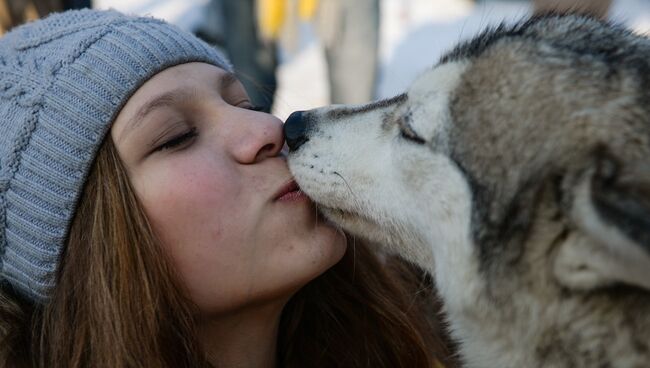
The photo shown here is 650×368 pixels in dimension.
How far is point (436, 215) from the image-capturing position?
1479 millimetres

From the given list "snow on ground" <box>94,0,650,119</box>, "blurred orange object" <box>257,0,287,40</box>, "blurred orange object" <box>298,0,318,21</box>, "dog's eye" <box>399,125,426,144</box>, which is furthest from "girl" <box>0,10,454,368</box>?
"snow on ground" <box>94,0,650,119</box>

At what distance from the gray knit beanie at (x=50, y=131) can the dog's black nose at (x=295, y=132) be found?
0.37 meters

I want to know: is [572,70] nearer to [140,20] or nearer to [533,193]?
[533,193]

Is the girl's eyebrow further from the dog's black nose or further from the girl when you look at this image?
the dog's black nose

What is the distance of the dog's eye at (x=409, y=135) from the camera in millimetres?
1557

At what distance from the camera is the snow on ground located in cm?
605

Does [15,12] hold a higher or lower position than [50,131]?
higher

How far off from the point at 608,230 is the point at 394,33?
7.47 m

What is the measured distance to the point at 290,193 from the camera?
1.66 meters

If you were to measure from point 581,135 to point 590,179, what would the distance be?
0.34 feet

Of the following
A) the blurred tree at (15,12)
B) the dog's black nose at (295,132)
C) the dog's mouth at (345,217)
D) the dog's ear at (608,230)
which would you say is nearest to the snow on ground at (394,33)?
the blurred tree at (15,12)

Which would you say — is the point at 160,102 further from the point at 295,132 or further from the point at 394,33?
the point at 394,33

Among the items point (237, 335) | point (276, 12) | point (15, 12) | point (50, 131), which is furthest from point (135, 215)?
point (276, 12)

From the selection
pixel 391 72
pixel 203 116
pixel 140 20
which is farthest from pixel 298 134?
pixel 391 72
